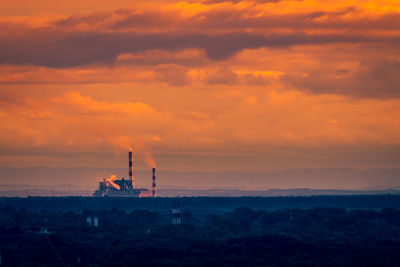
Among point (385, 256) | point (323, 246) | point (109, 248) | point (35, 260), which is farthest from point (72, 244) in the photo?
point (385, 256)

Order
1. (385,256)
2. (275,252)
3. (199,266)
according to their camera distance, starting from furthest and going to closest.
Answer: (275,252) → (385,256) → (199,266)

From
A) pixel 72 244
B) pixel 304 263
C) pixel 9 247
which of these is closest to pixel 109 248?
pixel 72 244

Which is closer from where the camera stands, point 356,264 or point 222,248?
point 356,264

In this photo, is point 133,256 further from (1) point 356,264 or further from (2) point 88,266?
(1) point 356,264

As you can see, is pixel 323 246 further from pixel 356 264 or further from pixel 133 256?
pixel 133 256

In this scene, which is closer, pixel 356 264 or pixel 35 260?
pixel 356 264

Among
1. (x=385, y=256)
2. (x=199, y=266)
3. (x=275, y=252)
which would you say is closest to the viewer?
(x=199, y=266)

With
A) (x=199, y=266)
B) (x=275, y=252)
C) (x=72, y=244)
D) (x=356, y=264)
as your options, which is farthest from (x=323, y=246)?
(x=72, y=244)
